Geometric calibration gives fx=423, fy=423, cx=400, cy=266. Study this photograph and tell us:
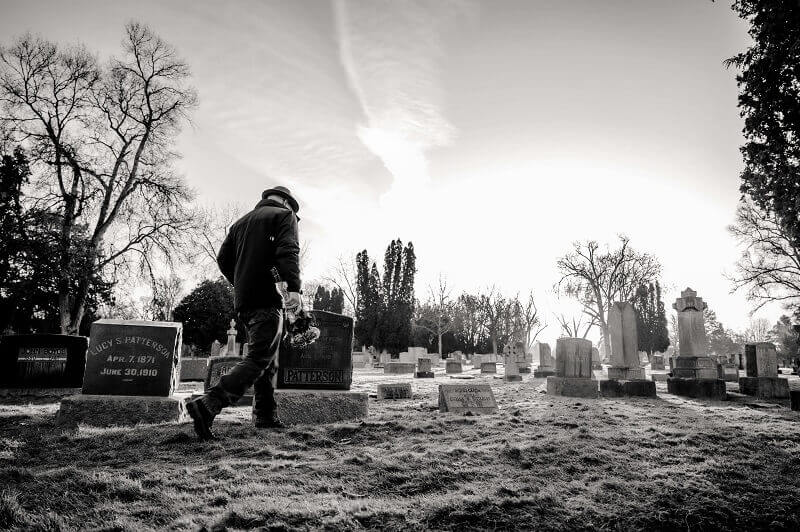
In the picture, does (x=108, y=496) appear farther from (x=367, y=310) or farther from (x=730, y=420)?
(x=367, y=310)

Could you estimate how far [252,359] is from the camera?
11.9 feet

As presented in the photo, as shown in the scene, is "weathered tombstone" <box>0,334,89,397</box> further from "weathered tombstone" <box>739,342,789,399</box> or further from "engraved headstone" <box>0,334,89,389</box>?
"weathered tombstone" <box>739,342,789,399</box>

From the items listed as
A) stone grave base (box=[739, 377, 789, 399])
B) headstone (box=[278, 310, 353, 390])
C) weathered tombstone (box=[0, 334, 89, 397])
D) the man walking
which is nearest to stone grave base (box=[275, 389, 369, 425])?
headstone (box=[278, 310, 353, 390])

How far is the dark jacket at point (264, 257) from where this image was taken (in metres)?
3.66

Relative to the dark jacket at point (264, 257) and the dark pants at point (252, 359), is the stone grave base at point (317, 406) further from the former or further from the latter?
the dark jacket at point (264, 257)

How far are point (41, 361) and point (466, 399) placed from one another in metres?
8.43

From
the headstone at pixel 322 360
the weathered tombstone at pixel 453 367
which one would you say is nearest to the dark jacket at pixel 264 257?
the headstone at pixel 322 360

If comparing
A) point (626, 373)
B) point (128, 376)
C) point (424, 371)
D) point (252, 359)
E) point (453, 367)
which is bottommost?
point (453, 367)

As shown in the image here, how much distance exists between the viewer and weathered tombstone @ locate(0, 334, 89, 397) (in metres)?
8.21

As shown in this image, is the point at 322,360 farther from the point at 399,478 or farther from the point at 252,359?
the point at 399,478

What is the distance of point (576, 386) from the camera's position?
8906 millimetres

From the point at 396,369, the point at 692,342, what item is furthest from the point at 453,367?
the point at 692,342

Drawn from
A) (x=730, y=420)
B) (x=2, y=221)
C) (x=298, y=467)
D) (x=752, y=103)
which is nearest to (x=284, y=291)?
(x=298, y=467)

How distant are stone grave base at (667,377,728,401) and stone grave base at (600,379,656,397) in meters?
0.98
